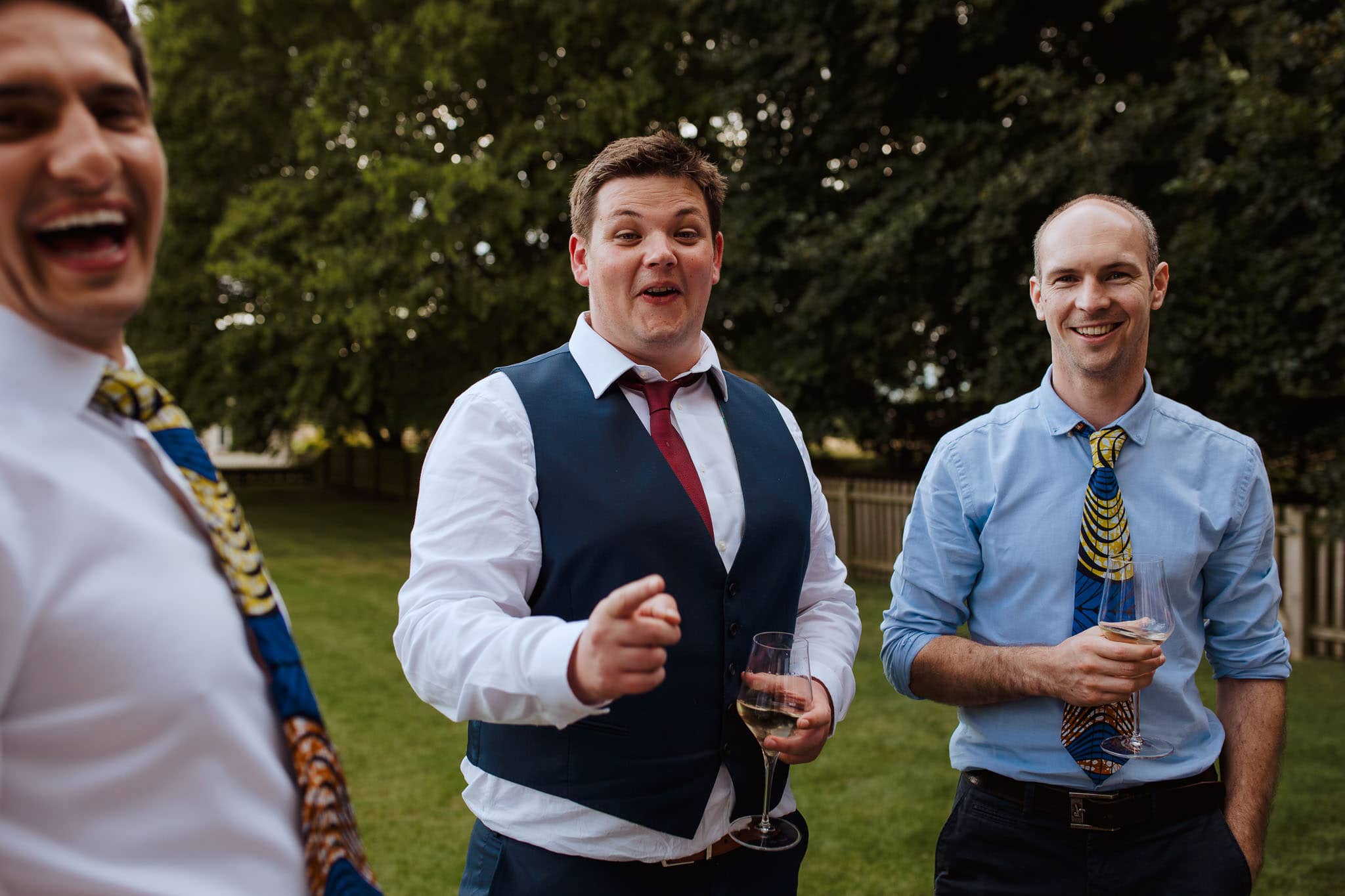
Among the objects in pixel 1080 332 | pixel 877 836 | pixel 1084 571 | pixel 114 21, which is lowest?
pixel 877 836

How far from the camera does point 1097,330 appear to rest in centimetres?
277

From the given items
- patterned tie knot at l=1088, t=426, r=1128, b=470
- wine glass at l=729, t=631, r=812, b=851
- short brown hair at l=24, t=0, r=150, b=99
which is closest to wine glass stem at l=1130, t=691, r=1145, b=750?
patterned tie knot at l=1088, t=426, r=1128, b=470

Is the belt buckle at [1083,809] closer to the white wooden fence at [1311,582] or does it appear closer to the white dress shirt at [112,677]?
the white dress shirt at [112,677]

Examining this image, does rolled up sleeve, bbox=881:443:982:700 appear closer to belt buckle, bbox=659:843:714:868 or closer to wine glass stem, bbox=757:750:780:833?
wine glass stem, bbox=757:750:780:833

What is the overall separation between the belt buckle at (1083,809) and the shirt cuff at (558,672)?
147 cm

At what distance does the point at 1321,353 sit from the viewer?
8609 mm

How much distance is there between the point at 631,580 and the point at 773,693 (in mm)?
401

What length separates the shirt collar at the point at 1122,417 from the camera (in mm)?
2848

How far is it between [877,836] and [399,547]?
12206 mm

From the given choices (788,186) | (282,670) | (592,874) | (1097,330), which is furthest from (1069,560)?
(788,186)

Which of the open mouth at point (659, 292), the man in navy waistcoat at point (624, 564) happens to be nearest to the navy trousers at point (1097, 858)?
the man in navy waistcoat at point (624, 564)

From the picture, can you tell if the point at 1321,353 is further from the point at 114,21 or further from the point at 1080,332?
the point at 114,21

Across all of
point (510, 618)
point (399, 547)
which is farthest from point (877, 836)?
point (399, 547)

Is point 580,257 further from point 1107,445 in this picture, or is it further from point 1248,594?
point 1248,594
